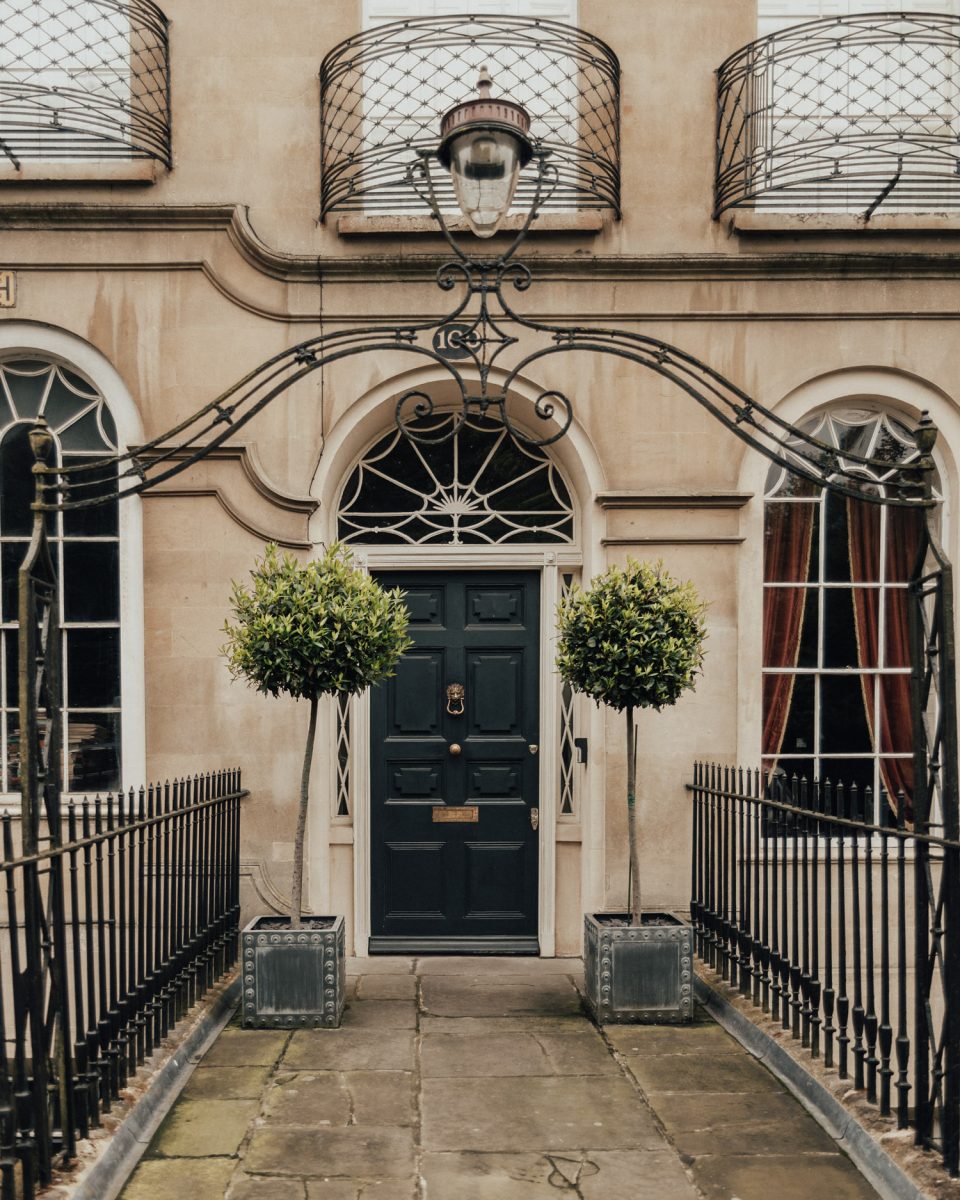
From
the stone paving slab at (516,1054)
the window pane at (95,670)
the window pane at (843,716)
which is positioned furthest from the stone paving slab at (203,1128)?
the window pane at (843,716)

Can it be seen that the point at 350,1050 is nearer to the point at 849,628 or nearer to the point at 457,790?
the point at 457,790

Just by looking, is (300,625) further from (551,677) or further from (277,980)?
(551,677)

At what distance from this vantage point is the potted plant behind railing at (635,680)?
20.8 ft

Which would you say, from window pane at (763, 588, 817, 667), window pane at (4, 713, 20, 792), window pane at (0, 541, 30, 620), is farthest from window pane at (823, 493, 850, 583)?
window pane at (4, 713, 20, 792)

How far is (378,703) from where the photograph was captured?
27.1ft

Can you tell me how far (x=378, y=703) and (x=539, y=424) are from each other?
2.43 m

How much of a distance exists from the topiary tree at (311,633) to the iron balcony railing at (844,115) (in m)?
3.98

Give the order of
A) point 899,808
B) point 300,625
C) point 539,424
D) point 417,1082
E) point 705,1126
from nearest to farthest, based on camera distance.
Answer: point 899,808, point 705,1126, point 417,1082, point 300,625, point 539,424

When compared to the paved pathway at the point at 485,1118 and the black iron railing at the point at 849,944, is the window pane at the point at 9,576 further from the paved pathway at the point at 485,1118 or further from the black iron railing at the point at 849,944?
the black iron railing at the point at 849,944

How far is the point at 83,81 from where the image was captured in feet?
26.8

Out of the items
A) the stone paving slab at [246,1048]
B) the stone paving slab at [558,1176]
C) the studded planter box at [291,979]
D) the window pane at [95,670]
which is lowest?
the stone paving slab at [246,1048]

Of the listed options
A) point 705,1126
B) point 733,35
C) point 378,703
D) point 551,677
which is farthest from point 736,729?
point 733,35

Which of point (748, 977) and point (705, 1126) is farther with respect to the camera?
point (748, 977)

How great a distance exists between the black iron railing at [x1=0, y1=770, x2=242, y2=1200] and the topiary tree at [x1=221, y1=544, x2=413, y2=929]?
2.10 feet
